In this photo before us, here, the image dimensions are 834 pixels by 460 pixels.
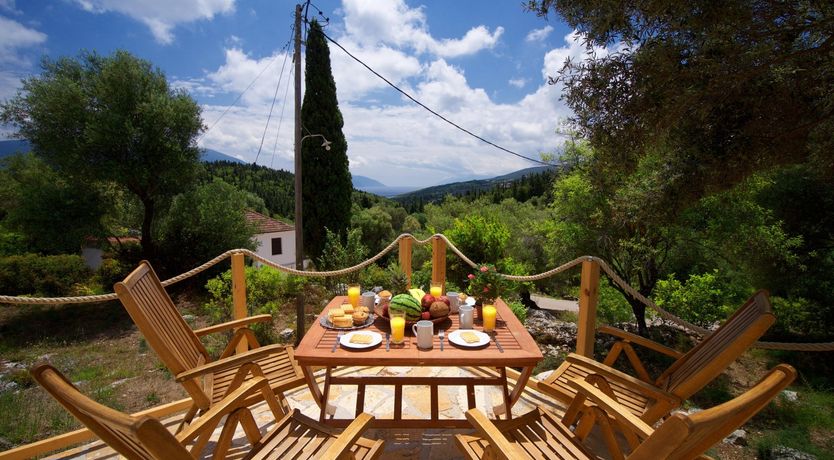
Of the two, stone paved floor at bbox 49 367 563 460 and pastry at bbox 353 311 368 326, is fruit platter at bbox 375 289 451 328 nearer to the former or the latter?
pastry at bbox 353 311 368 326

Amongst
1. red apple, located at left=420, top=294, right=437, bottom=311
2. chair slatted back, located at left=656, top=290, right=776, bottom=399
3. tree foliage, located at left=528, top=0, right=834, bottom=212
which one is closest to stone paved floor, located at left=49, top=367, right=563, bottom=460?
red apple, located at left=420, top=294, right=437, bottom=311

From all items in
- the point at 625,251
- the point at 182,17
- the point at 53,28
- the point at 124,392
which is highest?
the point at 53,28

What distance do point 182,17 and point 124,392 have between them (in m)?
7.09

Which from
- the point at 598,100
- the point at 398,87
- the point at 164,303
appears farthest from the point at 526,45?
the point at 164,303

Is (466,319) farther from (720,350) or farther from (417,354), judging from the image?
(720,350)

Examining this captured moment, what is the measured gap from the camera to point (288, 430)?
6.10 ft

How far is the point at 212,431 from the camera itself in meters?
1.70

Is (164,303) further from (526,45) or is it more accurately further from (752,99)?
(526,45)

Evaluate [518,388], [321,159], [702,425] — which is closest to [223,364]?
[518,388]

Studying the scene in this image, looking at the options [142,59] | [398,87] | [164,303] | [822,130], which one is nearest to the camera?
[164,303]

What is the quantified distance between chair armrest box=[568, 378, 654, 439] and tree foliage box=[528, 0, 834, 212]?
7.19 ft

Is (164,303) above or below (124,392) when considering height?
above

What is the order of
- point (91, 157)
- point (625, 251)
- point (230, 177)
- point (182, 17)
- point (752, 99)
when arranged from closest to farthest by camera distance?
1. point (752, 99)
2. point (182, 17)
3. point (625, 251)
4. point (91, 157)
5. point (230, 177)

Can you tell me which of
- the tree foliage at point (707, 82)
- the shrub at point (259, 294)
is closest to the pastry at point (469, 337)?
the tree foliage at point (707, 82)
